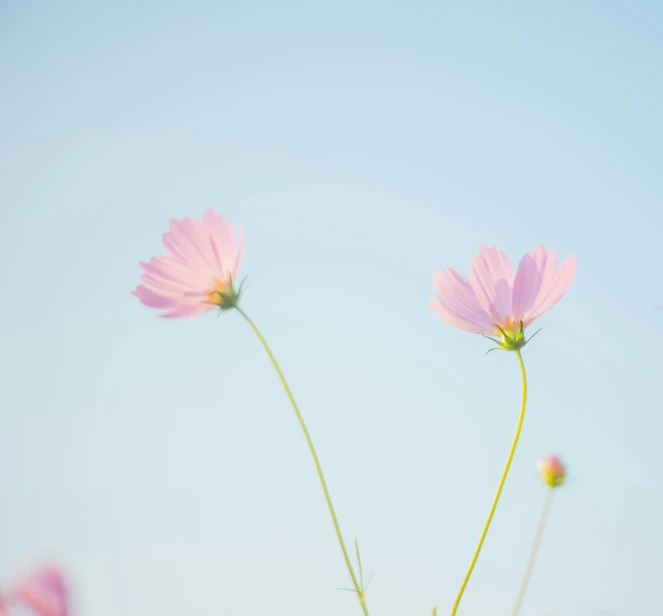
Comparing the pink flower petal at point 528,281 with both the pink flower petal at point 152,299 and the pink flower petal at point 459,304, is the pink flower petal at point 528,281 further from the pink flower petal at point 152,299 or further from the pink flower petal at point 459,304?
the pink flower petal at point 152,299

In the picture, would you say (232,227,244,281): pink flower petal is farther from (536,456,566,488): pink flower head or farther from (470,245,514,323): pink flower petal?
(536,456,566,488): pink flower head

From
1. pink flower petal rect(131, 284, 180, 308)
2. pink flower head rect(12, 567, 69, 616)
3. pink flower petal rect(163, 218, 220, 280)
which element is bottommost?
pink flower head rect(12, 567, 69, 616)

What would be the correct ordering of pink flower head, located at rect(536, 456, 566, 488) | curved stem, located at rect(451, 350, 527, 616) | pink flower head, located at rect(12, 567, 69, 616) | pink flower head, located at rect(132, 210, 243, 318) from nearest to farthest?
pink flower head, located at rect(12, 567, 69, 616)
curved stem, located at rect(451, 350, 527, 616)
pink flower head, located at rect(132, 210, 243, 318)
pink flower head, located at rect(536, 456, 566, 488)

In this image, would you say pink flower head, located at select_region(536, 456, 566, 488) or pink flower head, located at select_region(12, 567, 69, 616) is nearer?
pink flower head, located at select_region(12, 567, 69, 616)

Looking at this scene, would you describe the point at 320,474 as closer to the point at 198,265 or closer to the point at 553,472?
the point at 198,265

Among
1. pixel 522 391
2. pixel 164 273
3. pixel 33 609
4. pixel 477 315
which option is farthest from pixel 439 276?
pixel 33 609

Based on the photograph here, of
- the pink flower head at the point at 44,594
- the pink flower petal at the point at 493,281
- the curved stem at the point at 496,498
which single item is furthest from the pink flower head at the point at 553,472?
the pink flower head at the point at 44,594

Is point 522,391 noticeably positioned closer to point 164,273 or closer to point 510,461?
point 510,461

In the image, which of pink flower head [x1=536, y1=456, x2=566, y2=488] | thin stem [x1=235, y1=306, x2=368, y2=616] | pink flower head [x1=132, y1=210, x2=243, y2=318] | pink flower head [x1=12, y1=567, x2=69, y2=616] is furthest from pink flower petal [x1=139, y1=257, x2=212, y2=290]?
pink flower head [x1=536, y1=456, x2=566, y2=488]
